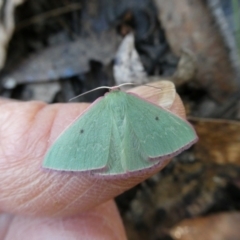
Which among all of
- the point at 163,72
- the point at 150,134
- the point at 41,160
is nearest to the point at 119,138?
the point at 150,134

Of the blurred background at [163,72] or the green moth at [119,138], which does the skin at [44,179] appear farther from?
the blurred background at [163,72]

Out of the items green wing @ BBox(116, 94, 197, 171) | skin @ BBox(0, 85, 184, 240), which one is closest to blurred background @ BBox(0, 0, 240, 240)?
skin @ BBox(0, 85, 184, 240)

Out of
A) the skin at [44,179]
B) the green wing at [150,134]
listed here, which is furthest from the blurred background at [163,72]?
the green wing at [150,134]

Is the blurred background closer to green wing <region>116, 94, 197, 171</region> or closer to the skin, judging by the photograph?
the skin

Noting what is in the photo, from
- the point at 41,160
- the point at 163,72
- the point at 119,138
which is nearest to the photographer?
the point at 119,138

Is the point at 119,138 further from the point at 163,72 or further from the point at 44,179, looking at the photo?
the point at 163,72

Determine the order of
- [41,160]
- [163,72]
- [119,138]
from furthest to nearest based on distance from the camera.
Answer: [163,72] → [41,160] → [119,138]

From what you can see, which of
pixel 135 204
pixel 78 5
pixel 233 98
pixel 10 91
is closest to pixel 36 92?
pixel 10 91

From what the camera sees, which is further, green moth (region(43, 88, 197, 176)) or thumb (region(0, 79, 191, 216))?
thumb (region(0, 79, 191, 216))
